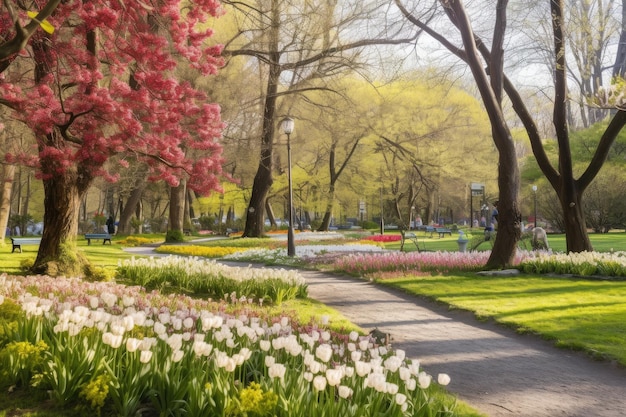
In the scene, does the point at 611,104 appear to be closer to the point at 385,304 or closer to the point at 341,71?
the point at 385,304

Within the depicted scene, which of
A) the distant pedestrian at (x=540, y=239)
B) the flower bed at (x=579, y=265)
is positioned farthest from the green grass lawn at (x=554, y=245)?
the flower bed at (x=579, y=265)

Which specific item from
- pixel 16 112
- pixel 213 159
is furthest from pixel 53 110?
pixel 213 159

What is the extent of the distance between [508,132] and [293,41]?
7.73 metres

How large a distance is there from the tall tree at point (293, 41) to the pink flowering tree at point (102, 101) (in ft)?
7.61

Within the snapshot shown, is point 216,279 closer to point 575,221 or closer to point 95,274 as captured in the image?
point 95,274

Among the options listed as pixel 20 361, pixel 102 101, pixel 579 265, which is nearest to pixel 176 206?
pixel 102 101

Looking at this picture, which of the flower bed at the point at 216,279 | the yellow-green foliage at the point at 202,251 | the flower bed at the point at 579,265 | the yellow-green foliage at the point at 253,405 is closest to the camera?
the yellow-green foliage at the point at 253,405

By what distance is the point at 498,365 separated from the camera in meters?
5.64

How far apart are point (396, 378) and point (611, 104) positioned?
681 centimetres

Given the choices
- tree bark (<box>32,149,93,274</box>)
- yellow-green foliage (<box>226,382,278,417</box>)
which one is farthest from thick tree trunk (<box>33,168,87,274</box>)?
yellow-green foliage (<box>226,382,278,417</box>)

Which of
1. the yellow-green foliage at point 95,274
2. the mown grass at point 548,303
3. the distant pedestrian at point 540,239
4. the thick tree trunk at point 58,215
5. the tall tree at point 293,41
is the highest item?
the tall tree at point 293,41

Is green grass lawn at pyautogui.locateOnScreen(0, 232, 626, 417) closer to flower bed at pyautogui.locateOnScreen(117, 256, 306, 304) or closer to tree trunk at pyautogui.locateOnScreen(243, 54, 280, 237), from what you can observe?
flower bed at pyautogui.locateOnScreen(117, 256, 306, 304)

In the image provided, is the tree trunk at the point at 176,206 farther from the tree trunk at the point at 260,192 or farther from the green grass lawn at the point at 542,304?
the green grass lawn at the point at 542,304

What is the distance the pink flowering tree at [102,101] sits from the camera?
823 cm
